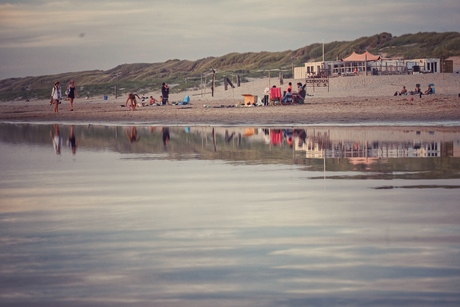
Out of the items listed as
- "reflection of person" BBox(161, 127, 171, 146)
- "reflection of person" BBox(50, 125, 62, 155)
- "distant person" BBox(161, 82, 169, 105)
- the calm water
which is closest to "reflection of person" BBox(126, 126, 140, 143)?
"reflection of person" BBox(161, 127, 171, 146)

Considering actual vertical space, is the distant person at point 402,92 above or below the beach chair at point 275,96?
below

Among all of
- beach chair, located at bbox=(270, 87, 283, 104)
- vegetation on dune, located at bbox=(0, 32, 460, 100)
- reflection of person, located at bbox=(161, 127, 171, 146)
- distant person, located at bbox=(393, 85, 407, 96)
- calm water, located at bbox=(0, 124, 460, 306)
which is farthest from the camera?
vegetation on dune, located at bbox=(0, 32, 460, 100)

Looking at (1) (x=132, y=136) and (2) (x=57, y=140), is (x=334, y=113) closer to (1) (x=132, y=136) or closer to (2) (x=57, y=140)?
(1) (x=132, y=136)

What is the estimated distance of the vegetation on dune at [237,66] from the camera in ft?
292

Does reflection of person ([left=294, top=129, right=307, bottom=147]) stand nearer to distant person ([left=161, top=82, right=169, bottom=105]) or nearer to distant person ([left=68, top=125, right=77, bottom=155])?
distant person ([left=68, top=125, right=77, bottom=155])

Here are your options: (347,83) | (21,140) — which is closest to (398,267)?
(21,140)

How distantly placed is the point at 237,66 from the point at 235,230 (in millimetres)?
136287

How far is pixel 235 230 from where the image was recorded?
8.95 metres

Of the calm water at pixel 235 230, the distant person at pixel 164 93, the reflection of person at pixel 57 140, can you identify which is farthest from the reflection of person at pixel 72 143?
the distant person at pixel 164 93

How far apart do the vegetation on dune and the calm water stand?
207 ft

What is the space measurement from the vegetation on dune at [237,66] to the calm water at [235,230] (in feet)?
207

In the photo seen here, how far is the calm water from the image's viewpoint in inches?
255

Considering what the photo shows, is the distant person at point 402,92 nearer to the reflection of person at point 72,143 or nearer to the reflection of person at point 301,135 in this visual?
the reflection of person at point 301,135

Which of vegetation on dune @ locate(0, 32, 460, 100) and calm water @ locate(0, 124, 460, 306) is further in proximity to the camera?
vegetation on dune @ locate(0, 32, 460, 100)
